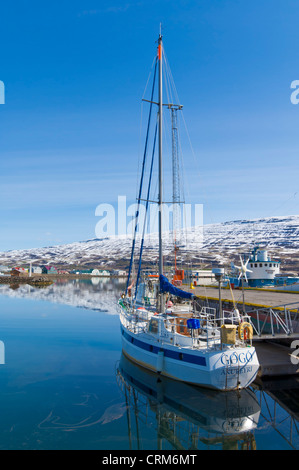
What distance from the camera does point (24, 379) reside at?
2420cm

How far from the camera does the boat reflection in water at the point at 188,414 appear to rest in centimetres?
1605

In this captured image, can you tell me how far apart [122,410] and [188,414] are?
3.54 meters

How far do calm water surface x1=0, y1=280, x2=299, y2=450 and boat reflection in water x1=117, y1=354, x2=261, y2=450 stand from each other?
4 cm

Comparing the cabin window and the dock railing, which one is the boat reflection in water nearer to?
the cabin window

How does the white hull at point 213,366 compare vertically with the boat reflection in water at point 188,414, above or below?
above

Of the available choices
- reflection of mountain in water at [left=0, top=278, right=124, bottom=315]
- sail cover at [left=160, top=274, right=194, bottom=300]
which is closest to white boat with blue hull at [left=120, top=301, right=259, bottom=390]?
sail cover at [left=160, top=274, right=194, bottom=300]

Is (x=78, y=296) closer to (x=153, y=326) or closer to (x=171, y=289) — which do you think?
(x=171, y=289)

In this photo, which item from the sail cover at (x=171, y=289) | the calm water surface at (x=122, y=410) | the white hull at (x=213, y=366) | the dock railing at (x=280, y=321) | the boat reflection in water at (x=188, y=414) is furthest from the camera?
the sail cover at (x=171, y=289)

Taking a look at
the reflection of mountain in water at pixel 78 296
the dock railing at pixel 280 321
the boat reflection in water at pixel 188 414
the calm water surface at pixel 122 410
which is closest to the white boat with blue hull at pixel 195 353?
the boat reflection in water at pixel 188 414

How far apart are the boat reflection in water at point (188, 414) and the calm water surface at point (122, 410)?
0.04m

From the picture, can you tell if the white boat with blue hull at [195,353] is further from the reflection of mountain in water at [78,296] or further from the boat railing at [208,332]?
the reflection of mountain in water at [78,296]

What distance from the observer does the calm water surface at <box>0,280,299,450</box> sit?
15.8m
